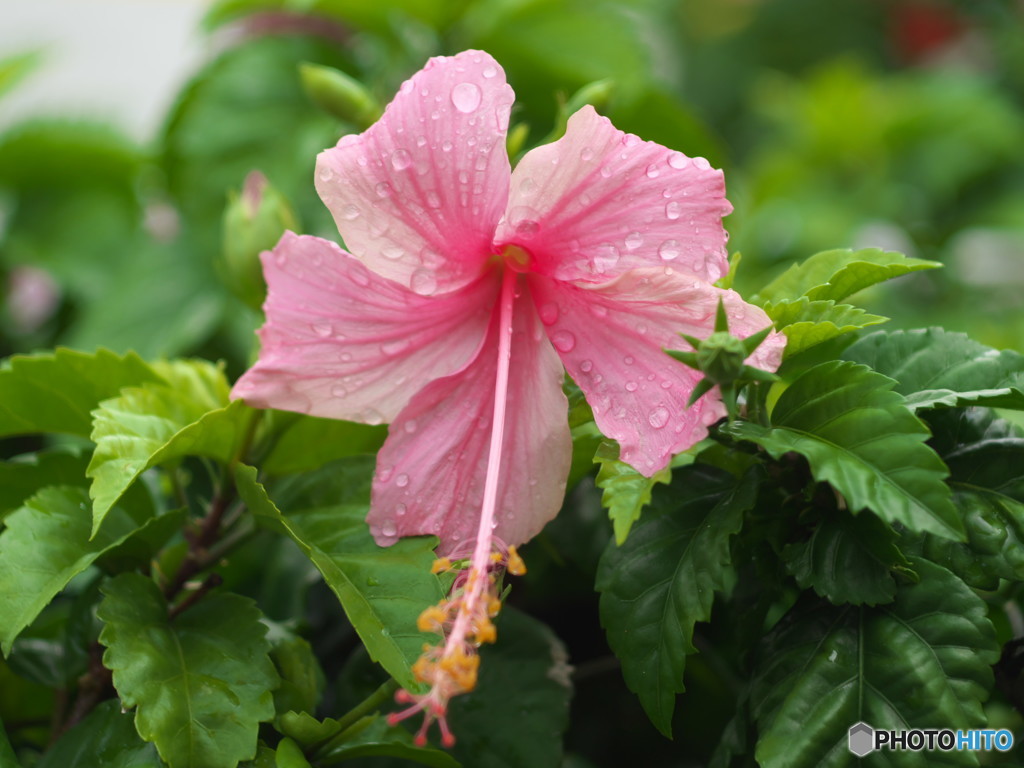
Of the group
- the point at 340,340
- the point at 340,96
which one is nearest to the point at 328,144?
the point at 340,96

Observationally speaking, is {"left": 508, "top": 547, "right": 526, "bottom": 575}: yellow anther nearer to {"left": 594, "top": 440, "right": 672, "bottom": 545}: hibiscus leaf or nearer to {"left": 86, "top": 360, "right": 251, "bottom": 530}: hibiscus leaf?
{"left": 594, "top": 440, "right": 672, "bottom": 545}: hibiscus leaf

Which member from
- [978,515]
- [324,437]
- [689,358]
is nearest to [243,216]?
[324,437]

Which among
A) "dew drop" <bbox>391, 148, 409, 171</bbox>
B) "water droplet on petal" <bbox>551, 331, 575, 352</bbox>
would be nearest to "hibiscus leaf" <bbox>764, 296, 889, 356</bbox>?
"water droplet on petal" <bbox>551, 331, 575, 352</bbox>

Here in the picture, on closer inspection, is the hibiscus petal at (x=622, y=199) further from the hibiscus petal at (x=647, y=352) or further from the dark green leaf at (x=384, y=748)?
the dark green leaf at (x=384, y=748)

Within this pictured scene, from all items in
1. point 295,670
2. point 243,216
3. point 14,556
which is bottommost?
point 295,670

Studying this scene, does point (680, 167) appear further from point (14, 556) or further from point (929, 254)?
point (929, 254)

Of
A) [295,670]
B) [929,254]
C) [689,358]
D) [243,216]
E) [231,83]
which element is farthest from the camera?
[929,254]
